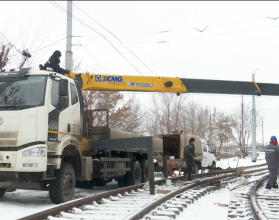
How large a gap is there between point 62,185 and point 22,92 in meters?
2.28

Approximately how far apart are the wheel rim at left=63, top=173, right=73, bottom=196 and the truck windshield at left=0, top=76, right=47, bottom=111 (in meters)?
1.88

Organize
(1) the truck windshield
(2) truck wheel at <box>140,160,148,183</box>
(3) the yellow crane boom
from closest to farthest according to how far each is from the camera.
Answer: (1) the truck windshield → (3) the yellow crane boom → (2) truck wheel at <box>140,160,148,183</box>

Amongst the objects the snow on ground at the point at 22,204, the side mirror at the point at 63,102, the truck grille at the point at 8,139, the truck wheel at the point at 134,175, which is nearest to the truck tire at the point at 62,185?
the snow on ground at the point at 22,204

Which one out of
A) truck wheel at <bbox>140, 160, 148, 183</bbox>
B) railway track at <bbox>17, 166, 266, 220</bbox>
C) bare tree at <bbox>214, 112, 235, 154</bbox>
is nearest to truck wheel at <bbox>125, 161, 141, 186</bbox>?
truck wheel at <bbox>140, 160, 148, 183</bbox>

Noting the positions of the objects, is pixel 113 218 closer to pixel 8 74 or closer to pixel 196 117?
pixel 8 74

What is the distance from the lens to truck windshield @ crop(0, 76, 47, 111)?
7645mm

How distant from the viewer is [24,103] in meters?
7.64

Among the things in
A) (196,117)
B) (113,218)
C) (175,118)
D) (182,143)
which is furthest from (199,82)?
(196,117)

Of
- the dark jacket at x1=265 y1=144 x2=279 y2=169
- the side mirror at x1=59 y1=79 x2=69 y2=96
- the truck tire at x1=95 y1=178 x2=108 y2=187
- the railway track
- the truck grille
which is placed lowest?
the truck tire at x1=95 y1=178 x2=108 y2=187

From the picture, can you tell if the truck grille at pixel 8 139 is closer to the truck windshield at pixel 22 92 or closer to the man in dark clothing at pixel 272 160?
the truck windshield at pixel 22 92

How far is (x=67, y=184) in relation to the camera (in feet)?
27.0

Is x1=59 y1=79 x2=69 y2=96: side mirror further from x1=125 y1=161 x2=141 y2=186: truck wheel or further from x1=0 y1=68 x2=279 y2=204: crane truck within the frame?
x1=125 y1=161 x2=141 y2=186: truck wheel

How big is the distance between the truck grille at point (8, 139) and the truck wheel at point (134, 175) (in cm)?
535

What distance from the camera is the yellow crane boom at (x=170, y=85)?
12.0 metres
